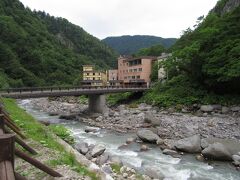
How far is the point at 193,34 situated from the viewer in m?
52.8

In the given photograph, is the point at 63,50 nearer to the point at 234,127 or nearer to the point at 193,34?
the point at 193,34

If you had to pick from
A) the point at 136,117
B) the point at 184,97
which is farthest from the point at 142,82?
the point at 136,117

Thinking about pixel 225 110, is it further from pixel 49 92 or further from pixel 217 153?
pixel 49 92

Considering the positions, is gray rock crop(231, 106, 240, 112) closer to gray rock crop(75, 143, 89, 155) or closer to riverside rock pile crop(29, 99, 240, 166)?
riverside rock pile crop(29, 99, 240, 166)

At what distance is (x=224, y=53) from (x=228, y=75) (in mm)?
4097

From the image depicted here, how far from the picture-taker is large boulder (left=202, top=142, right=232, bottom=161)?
19.8m

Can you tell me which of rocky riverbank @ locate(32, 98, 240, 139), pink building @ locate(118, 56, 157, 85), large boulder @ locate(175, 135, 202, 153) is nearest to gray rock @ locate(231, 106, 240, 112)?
rocky riverbank @ locate(32, 98, 240, 139)

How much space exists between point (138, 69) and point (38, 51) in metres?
53.2

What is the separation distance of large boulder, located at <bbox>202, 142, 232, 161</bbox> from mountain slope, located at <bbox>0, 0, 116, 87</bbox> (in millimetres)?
50142

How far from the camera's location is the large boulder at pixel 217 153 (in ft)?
64.8

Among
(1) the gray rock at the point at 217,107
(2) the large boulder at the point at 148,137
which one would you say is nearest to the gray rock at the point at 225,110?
(1) the gray rock at the point at 217,107

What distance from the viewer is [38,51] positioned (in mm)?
111188

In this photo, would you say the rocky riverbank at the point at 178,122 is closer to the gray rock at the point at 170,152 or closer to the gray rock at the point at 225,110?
the gray rock at the point at 225,110

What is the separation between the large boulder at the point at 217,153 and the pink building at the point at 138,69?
48.1 meters
